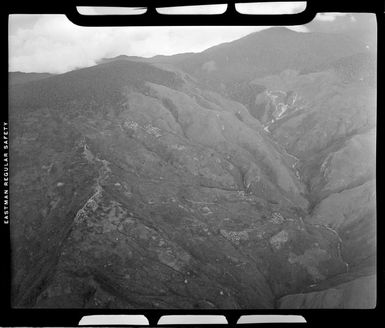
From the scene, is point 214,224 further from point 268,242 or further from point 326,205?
point 326,205

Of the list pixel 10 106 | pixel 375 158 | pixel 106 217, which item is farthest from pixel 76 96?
pixel 375 158

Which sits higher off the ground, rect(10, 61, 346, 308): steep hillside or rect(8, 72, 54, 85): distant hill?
rect(8, 72, 54, 85): distant hill

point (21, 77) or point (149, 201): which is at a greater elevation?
point (21, 77)

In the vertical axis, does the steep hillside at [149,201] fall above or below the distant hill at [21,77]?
below

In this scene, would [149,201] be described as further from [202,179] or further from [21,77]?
[21,77]

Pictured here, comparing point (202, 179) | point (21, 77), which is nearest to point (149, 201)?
point (202, 179)
